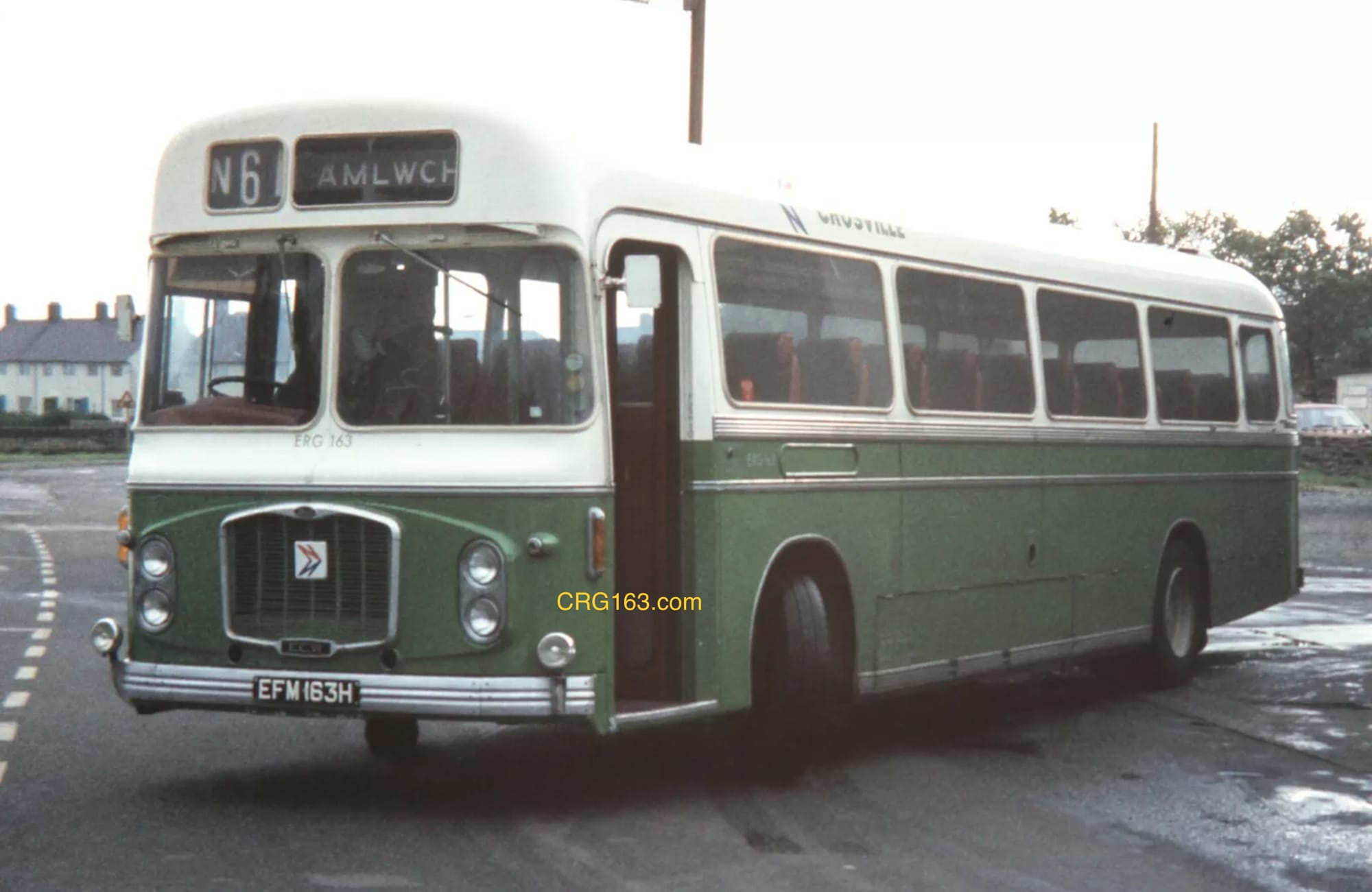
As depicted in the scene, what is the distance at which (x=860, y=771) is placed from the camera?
11500mm

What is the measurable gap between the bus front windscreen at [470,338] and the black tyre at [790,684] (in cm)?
182

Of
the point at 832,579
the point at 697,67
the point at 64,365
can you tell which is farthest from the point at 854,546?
the point at 64,365

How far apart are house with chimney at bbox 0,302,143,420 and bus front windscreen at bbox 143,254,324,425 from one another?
547 ft

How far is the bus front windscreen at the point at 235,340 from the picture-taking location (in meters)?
9.90

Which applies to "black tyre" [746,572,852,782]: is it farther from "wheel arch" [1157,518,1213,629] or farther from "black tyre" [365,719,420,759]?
"wheel arch" [1157,518,1213,629]

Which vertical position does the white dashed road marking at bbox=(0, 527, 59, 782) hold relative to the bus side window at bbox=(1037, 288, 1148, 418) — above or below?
below

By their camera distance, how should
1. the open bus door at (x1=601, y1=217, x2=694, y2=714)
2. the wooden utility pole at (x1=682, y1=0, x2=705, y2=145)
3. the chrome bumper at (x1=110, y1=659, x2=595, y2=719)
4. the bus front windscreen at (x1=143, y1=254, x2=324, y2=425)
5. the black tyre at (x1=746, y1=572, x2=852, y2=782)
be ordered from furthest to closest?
the wooden utility pole at (x1=682, y1=0, x2=705, y2=145) → the black tyre at (x1=746, y1=572, x2=852, y2=782) → the open bus door at (x1=601, y1=217, x2=694, y2=714) → the bus front windscreen at (x1=143, y1=254, x2=324, y2=425) → the chrome bumper at (x1=110, y1=659, x2=595, y2=719)

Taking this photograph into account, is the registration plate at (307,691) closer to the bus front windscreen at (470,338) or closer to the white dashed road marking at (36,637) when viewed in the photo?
the bus front windscreen at (470,338)

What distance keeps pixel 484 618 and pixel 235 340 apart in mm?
1713

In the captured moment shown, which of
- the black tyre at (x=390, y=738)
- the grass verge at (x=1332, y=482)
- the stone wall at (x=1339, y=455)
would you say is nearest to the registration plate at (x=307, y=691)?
the black tyre at (x=390, y=738)

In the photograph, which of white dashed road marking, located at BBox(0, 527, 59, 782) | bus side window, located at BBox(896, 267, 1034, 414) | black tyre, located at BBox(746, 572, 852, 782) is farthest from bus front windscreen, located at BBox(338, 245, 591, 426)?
bus side window, located at BBox(896, 267, 1034, 414)

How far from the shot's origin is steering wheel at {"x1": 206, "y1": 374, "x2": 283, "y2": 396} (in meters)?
10.0

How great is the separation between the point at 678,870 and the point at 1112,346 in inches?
293

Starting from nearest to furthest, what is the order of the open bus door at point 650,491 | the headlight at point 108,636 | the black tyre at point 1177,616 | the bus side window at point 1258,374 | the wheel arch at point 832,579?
the headlight at point 108,636
the open bus door at point 650,491
the wheel arch at point 832,579
the black tyre at point 1177,616
the bus side window at point 1258,374
